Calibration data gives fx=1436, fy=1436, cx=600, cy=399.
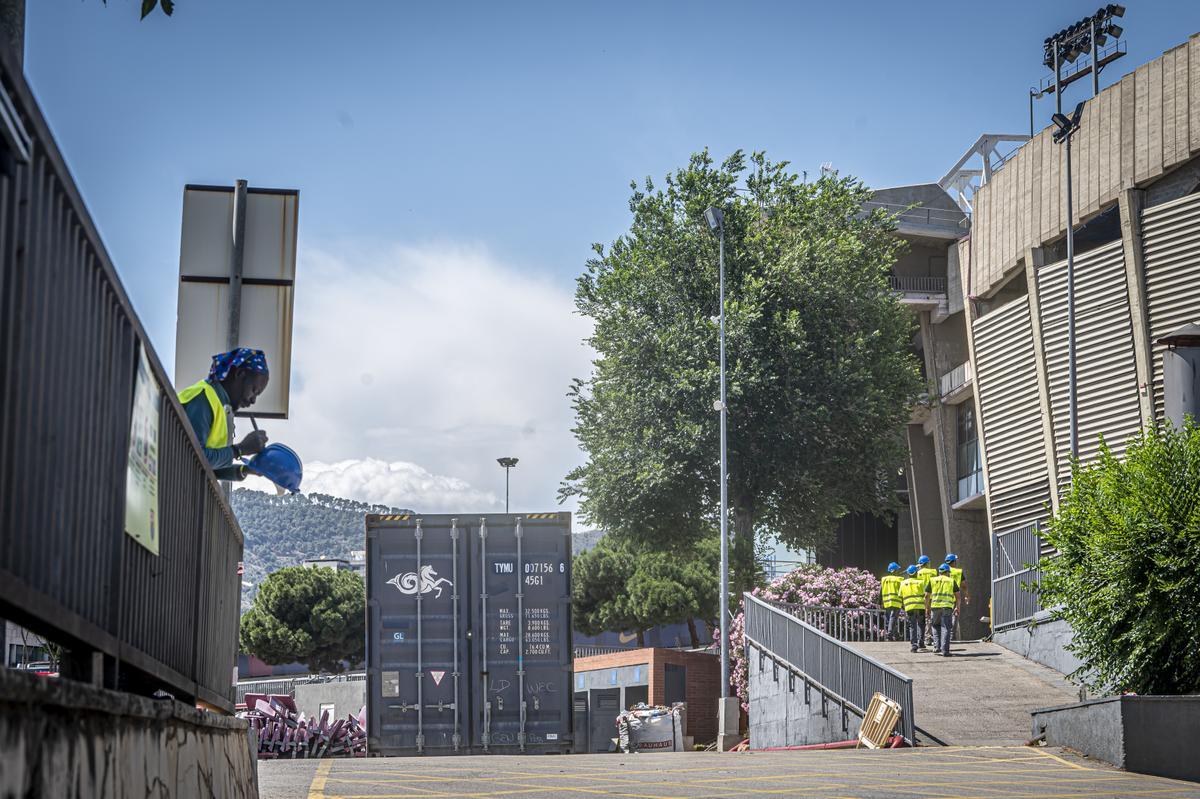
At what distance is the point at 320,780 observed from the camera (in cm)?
1168

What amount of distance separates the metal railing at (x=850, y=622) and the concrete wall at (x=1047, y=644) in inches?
143

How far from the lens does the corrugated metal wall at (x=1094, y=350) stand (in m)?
30.0

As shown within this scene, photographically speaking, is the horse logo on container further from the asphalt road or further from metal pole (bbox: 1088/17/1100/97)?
metal pole (bbox: 1088/17/1100/97)

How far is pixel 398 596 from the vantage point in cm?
1859

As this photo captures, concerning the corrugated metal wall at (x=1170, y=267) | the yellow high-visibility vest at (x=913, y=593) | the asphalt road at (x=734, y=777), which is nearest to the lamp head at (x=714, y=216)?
the corrugated metal wall at (x=1170, y=267)

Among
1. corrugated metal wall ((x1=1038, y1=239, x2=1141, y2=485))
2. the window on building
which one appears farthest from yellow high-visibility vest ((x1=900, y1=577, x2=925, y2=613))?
the window on building

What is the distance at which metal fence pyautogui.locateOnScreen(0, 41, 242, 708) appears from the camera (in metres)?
3.24

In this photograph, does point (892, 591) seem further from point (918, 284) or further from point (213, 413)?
point (213, 413)

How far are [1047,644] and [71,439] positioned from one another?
24.3 m

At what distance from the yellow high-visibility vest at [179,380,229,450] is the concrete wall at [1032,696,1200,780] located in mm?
9923

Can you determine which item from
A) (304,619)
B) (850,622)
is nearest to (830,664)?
(850,622)

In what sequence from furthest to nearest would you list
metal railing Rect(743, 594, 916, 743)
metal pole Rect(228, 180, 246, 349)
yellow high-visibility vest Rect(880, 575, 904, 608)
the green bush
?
yellow high-visibility vest Rect(880, 575, 904, 608) < metal railing Rect(743, 594, 916, 743) < the green bush < metal pole Rect(228, 180, 246, 349)

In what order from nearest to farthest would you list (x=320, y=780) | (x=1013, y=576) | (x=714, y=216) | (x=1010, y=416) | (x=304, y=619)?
(x=320, y=780) → (x=1013, y=576) → (x=714, y=216) → (x=1010, y=416) → (x=304, y=619)

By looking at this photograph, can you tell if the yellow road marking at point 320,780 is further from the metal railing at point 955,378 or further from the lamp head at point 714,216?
the metal railing at point 955,378
